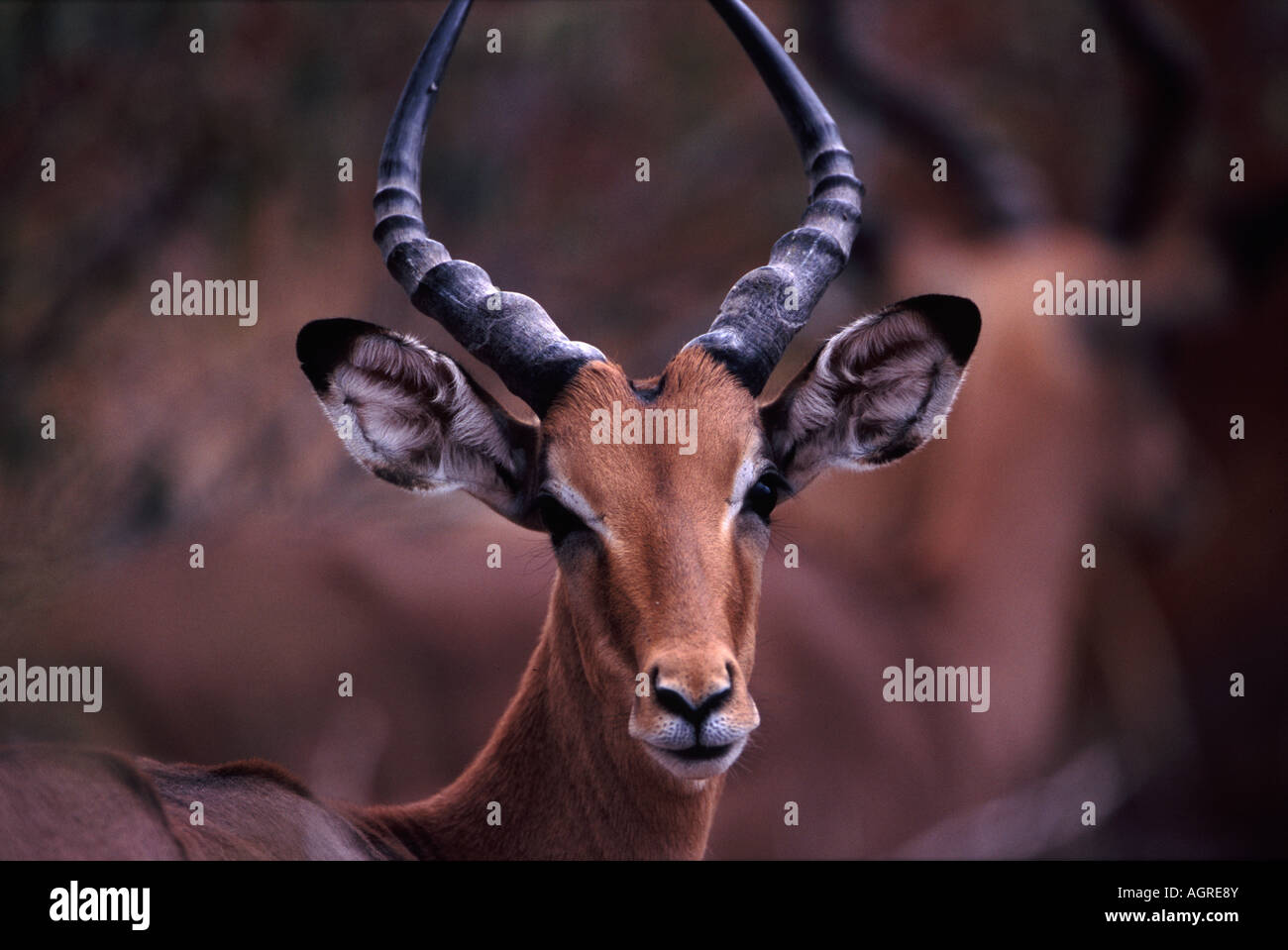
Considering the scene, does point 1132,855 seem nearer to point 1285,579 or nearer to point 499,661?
point 1285,579

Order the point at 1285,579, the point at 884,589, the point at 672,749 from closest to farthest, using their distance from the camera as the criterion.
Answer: the point at 672,749, the point at 884,589, the point at 1285,579

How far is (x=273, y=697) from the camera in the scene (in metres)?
7.07

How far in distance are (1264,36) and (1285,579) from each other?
4540mm

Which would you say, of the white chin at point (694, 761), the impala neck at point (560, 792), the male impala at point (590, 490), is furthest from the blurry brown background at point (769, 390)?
the white chin at point (694, 761)

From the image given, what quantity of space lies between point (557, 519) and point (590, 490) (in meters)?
0.16

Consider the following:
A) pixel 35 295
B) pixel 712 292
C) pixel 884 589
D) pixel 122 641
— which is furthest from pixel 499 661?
pixel 712 292

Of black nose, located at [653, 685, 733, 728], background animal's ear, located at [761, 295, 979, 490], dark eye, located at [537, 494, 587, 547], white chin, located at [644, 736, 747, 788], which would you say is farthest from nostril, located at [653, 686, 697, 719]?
background animal's ear, located at [761, 295, 979, 490]

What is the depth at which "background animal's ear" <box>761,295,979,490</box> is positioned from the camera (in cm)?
409

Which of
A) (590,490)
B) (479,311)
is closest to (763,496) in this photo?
(590,490)

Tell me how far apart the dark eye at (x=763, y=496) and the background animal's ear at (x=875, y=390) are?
9.1 inches

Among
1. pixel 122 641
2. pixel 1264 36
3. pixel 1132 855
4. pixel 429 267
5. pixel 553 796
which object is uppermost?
pixel 1264 36

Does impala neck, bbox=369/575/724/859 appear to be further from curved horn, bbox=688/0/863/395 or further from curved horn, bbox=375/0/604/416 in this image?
curved horn, bbox=688/0/863/395

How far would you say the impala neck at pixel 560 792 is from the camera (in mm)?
3889

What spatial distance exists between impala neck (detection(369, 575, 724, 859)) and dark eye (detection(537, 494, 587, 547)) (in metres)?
0.30
